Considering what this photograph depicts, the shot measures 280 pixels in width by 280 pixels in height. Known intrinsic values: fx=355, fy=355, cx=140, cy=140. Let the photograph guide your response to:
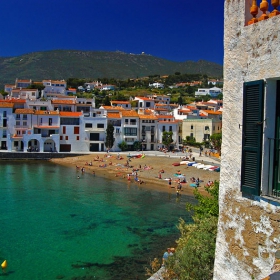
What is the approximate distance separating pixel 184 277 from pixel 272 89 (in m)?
4.89

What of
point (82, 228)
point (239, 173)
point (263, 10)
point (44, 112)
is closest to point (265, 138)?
point (239, 173)

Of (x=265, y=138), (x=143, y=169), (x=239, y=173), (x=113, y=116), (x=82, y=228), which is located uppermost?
(x=113, y=116)

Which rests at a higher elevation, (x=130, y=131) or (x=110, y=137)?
(x=130, y=131)

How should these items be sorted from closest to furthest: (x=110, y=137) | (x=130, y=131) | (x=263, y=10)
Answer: (x=263, y=10), (x=110, y=137), (x=130, y=131)

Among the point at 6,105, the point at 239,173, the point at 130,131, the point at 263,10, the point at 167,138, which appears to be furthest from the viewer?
the point at 130,131

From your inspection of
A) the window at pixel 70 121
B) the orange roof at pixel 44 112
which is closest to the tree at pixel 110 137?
the window at pixel 70 121

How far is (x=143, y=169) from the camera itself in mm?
51438

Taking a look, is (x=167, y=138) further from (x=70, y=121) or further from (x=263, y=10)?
(x=263, y=10)

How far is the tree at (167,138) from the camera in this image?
223 feet

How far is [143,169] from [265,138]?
155 feet

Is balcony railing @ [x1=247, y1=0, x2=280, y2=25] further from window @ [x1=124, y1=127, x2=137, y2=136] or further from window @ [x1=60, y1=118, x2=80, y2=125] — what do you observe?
window @ [x1=60, y1=118, x2=80, y2=125]

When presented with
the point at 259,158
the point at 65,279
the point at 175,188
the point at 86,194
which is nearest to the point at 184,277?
the point at 259,158

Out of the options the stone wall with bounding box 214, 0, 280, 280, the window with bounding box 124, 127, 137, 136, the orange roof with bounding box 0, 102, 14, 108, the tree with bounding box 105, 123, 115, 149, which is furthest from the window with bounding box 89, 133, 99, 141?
the stone wall with bounding box 214, 0, 280, 280

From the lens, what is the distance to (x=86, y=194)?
36312 mm
